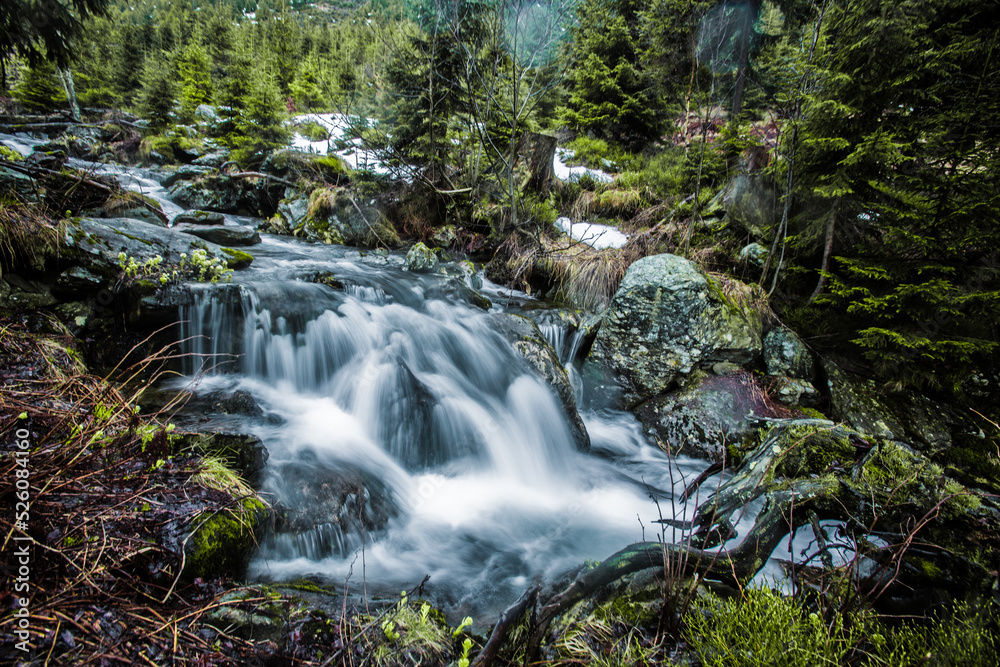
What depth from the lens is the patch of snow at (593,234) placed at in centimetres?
864

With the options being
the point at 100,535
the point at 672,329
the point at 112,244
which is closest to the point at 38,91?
the point at 112,244

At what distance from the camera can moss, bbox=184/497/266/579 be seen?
2.10 m

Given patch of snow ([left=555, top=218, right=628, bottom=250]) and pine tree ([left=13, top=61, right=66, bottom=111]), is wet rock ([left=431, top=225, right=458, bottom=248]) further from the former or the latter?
pine tree ([left=13, top=61, right=66, bottom=111])

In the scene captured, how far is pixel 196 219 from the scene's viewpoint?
9352 millimetres

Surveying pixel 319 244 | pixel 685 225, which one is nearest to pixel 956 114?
pixel 685 225

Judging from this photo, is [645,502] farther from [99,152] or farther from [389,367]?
[99,152]

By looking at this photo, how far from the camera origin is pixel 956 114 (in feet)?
13.5

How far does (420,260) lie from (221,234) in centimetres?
438

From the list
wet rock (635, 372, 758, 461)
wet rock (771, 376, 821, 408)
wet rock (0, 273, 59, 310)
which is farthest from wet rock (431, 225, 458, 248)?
wet rock (771, 376, 821, 408)

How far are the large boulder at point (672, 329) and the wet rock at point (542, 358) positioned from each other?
86 cm

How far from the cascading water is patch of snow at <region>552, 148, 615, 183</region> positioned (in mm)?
6250

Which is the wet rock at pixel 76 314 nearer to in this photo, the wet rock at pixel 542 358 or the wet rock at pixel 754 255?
the wet rock at pixel 542 358

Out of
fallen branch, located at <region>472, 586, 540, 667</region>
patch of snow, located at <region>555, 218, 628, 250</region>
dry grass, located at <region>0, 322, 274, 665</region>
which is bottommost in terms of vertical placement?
fallen branch, located at <region>472, 586, 540, 667</region>

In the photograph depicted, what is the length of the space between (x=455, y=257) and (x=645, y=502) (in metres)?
7.19
